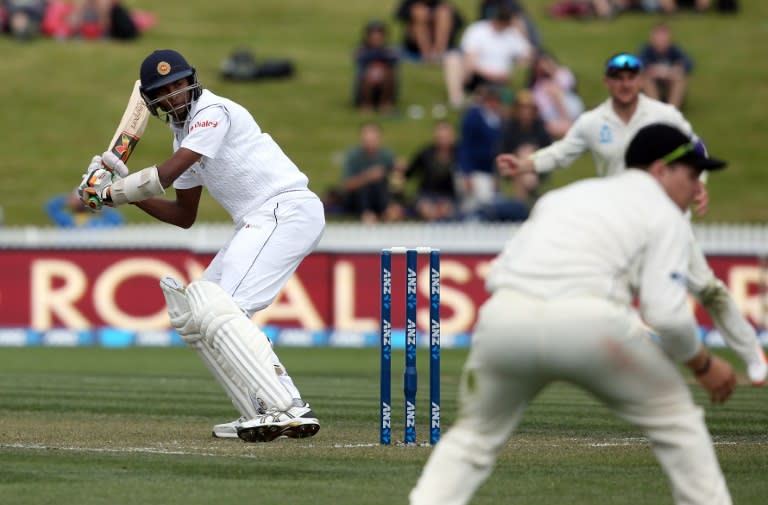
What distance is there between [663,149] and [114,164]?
4.03 m

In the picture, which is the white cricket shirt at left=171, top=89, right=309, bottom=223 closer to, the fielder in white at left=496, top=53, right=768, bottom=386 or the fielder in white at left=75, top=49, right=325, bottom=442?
the fielder in white at left=75, top=49, right=325, bottom=442

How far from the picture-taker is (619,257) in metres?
5.50

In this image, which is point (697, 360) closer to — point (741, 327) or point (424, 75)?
point (741, 327)

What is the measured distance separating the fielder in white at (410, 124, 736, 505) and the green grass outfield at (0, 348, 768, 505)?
1095 mm

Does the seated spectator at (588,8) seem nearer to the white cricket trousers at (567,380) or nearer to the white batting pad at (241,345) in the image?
the white batting pad at (241,345)

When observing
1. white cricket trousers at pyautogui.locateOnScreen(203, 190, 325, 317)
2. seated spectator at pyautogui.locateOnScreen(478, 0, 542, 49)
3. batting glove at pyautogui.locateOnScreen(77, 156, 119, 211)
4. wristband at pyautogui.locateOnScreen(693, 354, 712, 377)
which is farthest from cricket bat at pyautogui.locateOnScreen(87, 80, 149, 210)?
seated spectator at pyautogui.locateOnScreen(478, 0, 542, 49)

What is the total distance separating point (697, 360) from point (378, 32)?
20.0m

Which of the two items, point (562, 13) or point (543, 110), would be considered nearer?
point (543, 110)

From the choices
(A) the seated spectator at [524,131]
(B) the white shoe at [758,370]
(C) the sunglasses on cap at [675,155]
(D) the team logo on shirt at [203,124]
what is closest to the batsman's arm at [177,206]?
(D) the team logo on shirt at [203,124]

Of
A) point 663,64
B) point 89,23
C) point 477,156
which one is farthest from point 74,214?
point 663,64

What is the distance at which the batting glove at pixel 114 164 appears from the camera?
885 centimetres

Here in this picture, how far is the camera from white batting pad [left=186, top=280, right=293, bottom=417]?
326 inches

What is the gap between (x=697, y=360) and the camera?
18.7ft

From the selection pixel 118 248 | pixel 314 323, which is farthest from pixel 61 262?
pixel 314 323
